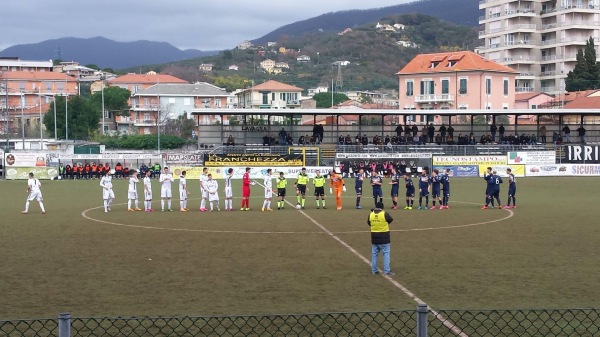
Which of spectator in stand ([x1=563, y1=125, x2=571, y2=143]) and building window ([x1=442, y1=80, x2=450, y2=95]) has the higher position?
building window ([x1=442, y1=80, x2=450, y2=95])

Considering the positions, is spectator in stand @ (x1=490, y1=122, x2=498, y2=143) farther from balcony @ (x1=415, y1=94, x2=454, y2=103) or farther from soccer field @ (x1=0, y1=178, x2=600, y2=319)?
soccer field @ (x1=0, y1=178, x2=600, y2=319)

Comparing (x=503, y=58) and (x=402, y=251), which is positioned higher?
(x=503, y=58)

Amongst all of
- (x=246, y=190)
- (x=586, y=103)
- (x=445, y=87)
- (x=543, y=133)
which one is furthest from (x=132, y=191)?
(x=445, y=87)

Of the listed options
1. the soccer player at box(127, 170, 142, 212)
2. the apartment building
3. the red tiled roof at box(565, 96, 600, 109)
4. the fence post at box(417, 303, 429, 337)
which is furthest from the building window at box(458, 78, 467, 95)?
the fence post at box(417, 303, 429, 337)

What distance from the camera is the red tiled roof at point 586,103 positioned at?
8488cm

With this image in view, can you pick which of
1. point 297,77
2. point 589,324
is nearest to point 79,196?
point 589,324

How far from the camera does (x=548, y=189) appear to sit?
4466 centimetres

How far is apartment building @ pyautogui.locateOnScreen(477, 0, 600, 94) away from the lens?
104 metres

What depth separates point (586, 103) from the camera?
86438 millimetres

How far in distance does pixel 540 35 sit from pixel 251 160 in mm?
63765

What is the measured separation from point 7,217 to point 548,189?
2958cm

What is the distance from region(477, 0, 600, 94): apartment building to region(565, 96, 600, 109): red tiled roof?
17.6 meters

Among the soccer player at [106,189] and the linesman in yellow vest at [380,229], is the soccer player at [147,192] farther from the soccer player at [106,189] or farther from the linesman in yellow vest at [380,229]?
the linesman in yellow vest at [380,229]

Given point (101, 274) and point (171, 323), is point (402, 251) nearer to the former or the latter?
point (101, 274)
